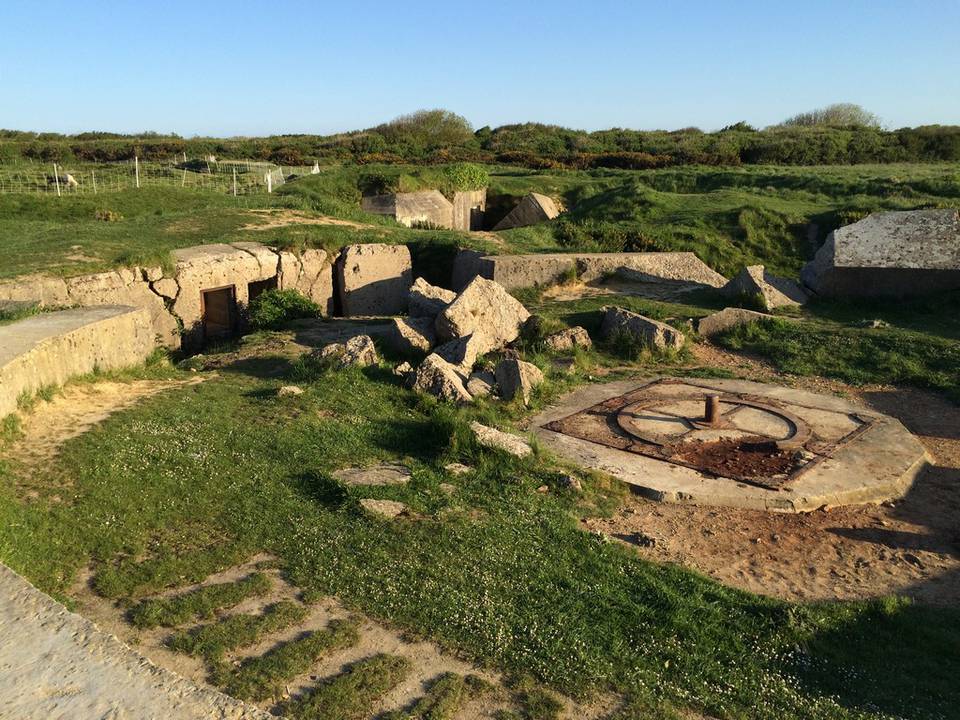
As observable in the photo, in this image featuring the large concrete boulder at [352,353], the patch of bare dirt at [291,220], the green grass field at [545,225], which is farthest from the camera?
the patch of bare dirt at [291,220]

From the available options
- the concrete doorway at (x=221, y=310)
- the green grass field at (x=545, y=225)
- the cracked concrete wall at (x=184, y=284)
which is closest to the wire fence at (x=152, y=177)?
the green grass field at (x=545, y=225)

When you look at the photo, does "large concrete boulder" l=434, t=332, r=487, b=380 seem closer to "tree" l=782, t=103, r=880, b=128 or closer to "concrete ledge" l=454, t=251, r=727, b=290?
"concrete ledge" l=454, t=251, r=727, b=290

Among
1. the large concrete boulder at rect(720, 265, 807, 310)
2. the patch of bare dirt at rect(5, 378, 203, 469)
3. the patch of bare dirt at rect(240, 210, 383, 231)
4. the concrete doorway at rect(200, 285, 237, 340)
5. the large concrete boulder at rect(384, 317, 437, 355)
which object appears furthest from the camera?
the patch of bare dirt at rect(240, 210, 383, 231)

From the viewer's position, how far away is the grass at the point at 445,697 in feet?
13.1

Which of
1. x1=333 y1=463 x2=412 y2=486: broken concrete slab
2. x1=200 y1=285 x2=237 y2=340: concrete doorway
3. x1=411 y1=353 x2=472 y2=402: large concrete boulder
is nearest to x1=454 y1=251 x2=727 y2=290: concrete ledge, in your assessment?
x1=200 y1=285 x2=237 y2=340: concrete doorway

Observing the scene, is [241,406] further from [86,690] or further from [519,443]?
[86,690]

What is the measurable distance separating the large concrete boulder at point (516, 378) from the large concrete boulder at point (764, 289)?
17.4 feet

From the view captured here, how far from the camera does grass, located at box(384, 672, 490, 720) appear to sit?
398cm

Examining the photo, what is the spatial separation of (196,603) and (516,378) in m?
4.84

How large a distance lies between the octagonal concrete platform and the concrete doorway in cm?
640

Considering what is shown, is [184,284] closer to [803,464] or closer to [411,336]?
[411,336]

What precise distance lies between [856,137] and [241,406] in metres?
40.2

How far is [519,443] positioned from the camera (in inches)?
293

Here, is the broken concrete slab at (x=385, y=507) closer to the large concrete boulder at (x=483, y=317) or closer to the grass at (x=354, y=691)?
the grass at (x=354, y=691)
